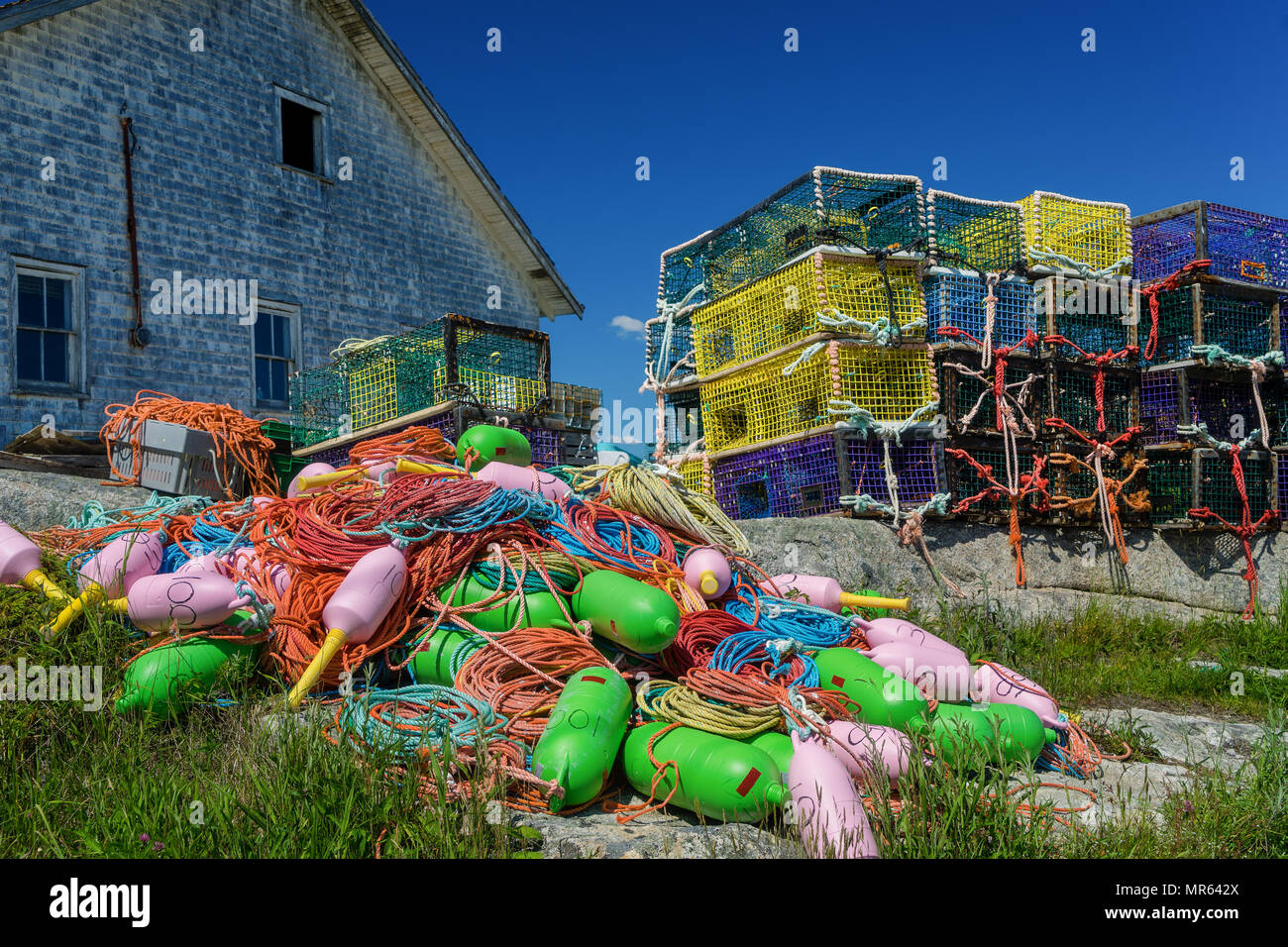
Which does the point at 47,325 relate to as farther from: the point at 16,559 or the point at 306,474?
the point at 16,559

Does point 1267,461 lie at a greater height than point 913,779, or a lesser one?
greater

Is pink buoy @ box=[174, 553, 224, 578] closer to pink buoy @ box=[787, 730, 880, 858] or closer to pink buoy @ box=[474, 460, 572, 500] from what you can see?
pink buoy @ box=[474, 460, 572, 500]

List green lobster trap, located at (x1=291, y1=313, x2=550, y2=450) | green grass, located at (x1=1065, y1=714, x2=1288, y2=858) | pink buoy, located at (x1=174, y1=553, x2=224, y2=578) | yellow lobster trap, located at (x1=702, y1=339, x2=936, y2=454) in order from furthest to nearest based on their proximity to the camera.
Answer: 1. green lobster trap, located at (x1=291, y1=313, x2=550, y2=450)
2. yellow lobster trap, located at (x1=702, y1=339, x2=936, y2=454)
3. pink buoy, located at (x1=174, y1=553, x2=224, y2=578)
4. green grass, located at (x1=1065, y1=714, x2=1288, y2=858)

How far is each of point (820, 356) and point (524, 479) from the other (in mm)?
2542

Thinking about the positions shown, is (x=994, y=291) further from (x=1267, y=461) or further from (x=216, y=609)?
(x=216, y=609)

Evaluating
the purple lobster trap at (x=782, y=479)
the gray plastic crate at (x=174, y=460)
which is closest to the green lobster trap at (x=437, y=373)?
the gray plastic crate at (x=174, y=460)

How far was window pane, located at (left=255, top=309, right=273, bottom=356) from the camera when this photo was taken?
36.1 feet

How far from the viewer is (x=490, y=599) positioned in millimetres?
4062

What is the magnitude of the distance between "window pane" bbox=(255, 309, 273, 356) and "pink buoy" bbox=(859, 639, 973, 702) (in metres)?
9.38

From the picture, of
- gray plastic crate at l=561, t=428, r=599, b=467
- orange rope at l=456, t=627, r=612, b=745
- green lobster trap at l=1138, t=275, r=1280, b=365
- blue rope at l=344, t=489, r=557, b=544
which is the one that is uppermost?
green lobster trap at l=1138, t=275, r=1280, b=365

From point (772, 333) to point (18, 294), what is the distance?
7.67 m

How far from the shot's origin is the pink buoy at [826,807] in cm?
244

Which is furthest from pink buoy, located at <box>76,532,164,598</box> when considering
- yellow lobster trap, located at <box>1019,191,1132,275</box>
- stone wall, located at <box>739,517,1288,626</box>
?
yellow lobster trap, located at <box>1019,191,1132,275</box>
